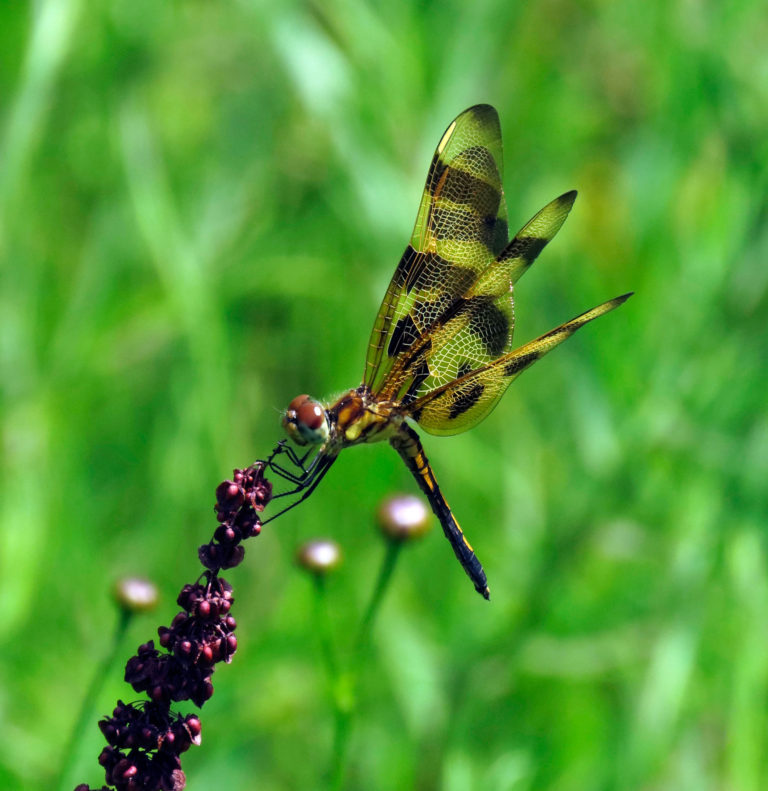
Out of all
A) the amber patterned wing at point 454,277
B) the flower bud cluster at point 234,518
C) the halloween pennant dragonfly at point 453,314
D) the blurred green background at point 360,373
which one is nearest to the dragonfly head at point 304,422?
the halloween pennant dragonfly at point 453,314

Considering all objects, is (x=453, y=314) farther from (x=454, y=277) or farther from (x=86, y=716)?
(x=86, y=716)

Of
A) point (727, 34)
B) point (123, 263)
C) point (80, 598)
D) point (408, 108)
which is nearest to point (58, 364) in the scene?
point (123, 263)

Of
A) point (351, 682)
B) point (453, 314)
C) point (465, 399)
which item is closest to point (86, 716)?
point (351, 682)

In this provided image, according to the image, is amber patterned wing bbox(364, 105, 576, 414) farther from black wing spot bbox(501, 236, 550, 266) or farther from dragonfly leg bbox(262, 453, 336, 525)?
dragonfly leg bbox(262, 453, 336, 525)

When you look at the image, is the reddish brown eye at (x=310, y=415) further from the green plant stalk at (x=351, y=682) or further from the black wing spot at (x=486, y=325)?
the black wing spot at (x=486, y=325)

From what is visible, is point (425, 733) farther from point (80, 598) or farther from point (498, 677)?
point (80, 598)

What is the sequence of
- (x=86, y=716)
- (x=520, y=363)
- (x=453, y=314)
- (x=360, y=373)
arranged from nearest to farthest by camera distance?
(x=86, y=716)
(x=520, y=363)
(x=453, y=314)
(x=360, y=373)
